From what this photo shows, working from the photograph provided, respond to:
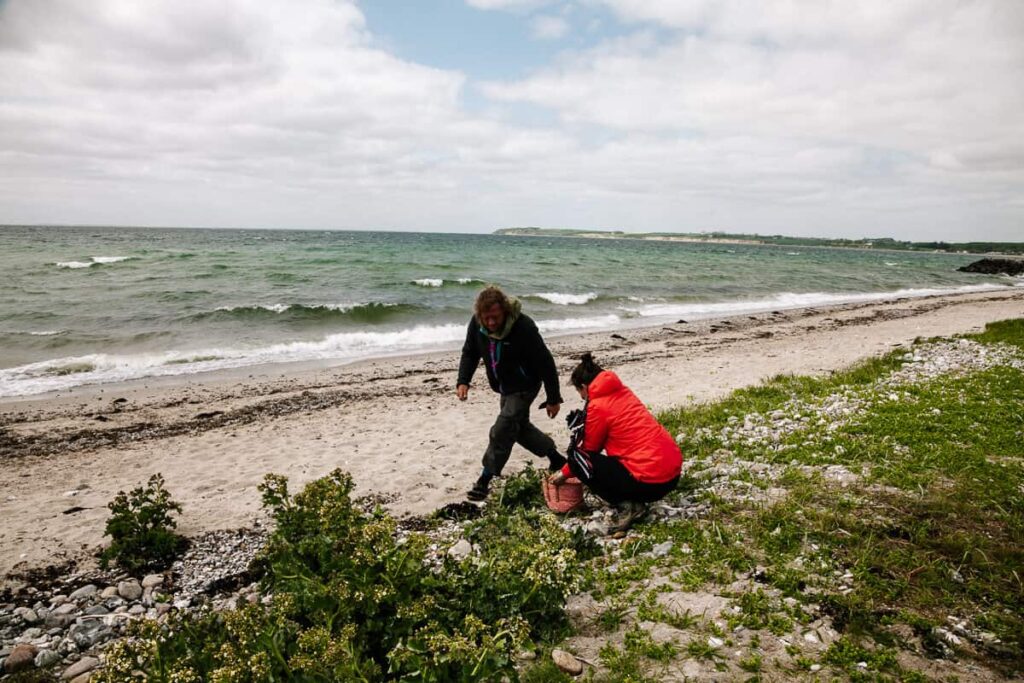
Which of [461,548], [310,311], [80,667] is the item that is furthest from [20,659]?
[310,311]

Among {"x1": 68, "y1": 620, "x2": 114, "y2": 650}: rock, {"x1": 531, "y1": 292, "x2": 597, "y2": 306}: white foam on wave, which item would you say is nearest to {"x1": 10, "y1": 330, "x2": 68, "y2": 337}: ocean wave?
{"x1": 68, "y1": 620, "x2": 114, "y2": 650}: rock

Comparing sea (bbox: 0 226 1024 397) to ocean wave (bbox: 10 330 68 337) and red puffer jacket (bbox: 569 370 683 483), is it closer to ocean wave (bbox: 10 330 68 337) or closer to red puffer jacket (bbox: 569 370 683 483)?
ocean wave (bbox: 10 330 68 337)

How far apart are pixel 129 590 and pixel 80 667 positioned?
39.5 inches

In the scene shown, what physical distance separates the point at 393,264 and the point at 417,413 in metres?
37.9

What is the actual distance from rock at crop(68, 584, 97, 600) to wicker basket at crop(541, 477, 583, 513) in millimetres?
4740

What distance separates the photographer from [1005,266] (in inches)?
2790

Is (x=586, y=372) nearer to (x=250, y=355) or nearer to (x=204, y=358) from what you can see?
(x=250, y=355)

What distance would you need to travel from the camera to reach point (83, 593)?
5090mm

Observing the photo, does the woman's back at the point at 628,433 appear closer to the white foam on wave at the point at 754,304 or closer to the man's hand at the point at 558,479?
the man's hand at the point at 558,479

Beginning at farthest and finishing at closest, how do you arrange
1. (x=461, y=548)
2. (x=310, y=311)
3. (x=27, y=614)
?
(x=310, y=311) → (x=461, y=548) → (x=27, y=614)

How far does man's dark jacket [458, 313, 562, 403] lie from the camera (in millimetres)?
6246

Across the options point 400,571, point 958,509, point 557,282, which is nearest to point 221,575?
point 400,571

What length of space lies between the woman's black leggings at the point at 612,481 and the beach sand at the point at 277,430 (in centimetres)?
220

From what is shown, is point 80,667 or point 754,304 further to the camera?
point 754,304
